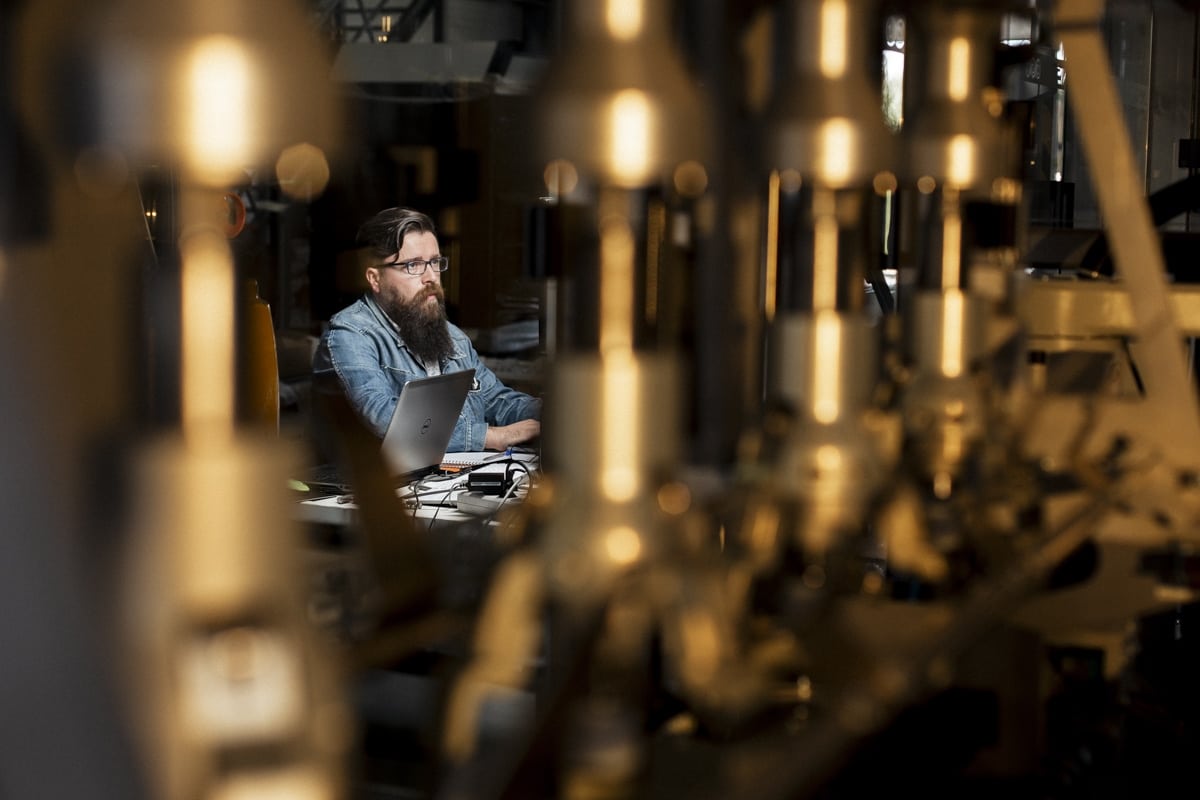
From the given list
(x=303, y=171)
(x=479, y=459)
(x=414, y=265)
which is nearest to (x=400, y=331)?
(x=414, y=265)

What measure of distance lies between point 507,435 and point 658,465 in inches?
126

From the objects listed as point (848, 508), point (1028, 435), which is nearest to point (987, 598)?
point (848, 508)

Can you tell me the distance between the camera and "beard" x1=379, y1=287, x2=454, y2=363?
12.5 ft

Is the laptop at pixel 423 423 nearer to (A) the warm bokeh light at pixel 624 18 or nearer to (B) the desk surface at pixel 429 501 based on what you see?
(B) the desk surface at pixel 429 501

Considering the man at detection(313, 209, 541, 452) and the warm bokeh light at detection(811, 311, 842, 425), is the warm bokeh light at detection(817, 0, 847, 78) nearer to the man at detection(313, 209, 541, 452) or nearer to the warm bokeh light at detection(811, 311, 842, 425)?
the warm bokeh light at detection(811, 311, 842, 425)

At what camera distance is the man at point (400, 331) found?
3660 mm

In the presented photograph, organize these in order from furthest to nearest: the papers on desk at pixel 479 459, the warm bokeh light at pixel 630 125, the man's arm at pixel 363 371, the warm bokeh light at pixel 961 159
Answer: the man's arm at pixel 363 371, the papers on desk at pixel 479 459, the warm bokeh light at pixel 961 159, the warm bokeh light at pixel 630 125

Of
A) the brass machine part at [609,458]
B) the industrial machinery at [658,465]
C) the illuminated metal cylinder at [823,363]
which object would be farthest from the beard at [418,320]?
the brass machine part at [609,458]

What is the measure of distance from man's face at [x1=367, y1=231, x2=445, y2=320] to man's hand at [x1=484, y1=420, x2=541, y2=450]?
0.36 meters

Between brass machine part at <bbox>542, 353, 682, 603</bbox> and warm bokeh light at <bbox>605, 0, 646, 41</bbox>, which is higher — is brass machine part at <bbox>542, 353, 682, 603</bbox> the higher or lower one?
the lower one

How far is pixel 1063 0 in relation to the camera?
110cm

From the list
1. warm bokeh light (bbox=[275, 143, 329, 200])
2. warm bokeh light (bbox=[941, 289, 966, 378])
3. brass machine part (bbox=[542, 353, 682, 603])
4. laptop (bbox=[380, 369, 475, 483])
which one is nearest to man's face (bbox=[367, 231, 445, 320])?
laptop (bbox=[380, 369, 475, 483])

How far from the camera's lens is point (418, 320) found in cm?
381

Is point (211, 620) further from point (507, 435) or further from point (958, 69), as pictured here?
point (507, 435)
